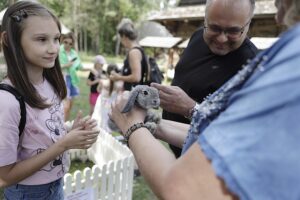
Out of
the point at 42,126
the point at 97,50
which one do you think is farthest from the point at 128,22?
the point at 97,50

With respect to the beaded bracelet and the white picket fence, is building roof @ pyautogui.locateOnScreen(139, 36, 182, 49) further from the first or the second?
the beaded bracelet

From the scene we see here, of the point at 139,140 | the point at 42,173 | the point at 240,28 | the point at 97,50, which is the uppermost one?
the point at 240,28

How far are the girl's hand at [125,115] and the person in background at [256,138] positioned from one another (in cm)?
37

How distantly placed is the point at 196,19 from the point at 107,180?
8.13 meters

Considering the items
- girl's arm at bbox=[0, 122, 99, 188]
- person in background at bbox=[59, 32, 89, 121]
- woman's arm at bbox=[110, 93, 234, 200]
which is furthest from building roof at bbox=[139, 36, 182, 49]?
woman's arm at bbox=[110, 93, 234, 200]

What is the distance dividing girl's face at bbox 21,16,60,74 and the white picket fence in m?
1.30

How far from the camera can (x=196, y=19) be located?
10227mm

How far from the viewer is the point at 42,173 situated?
167 centimetres

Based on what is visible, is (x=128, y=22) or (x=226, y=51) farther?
(x=128, y=22)

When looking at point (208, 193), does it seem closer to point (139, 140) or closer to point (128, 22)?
point (139, 140)

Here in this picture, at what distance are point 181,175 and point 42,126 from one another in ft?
3.72

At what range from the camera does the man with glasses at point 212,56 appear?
1.82 meters

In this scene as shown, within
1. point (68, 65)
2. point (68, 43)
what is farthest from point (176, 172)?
point (68, 43)

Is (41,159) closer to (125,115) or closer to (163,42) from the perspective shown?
(125,115)
